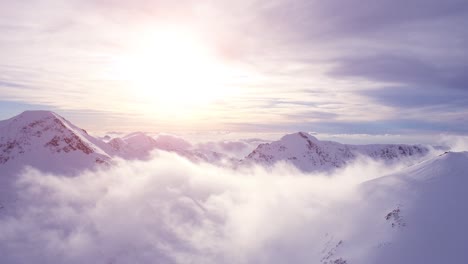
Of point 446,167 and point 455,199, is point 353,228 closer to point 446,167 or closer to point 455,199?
point 455,199

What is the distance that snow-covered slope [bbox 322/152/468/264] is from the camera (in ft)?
228

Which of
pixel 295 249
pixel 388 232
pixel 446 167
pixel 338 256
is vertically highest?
pixel 446 167

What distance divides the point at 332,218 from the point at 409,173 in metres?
30.3

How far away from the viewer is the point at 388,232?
3189 inches

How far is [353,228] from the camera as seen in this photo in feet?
313

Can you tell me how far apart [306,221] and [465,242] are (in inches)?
3394

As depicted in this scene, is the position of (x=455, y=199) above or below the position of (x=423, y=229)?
above

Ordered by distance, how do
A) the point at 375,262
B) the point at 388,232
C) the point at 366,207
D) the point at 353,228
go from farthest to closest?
the point at 366,207, the point at 353,228, the point at 388,232, the point at 375,262

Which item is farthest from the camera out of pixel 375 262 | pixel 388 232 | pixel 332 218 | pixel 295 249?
pixel 295 249

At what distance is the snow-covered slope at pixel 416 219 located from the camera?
6962 cm

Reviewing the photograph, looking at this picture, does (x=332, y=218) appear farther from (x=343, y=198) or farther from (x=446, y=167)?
(x=446, y=167)

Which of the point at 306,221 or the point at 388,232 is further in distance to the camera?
the point at 306,221

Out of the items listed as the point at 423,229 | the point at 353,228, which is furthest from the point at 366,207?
the point at 423,229

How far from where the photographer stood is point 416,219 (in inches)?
3172
